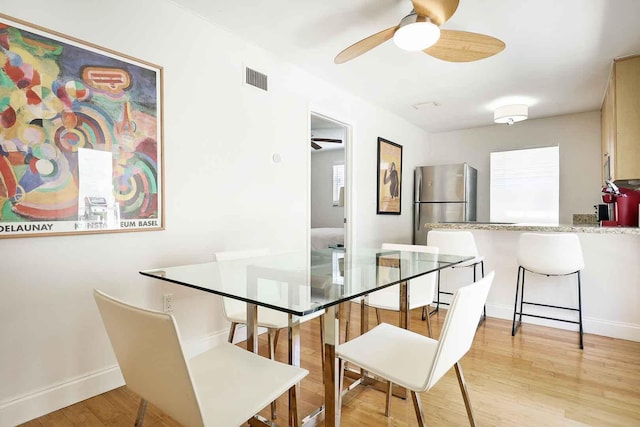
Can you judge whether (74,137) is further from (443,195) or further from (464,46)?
(443,195)

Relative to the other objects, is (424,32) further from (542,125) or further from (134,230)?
(542,125)

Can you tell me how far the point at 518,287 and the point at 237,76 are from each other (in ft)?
10.2

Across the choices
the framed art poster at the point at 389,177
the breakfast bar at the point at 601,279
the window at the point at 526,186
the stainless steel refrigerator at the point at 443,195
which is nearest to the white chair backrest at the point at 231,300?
→ the breakfast bar at the point at 601,279

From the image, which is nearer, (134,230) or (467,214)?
(134,230)

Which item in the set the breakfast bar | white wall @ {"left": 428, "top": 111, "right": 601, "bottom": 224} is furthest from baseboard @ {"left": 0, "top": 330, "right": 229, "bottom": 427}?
white wall @ {"left": 428, "top": 111, "right": 601, "bottom": 224}

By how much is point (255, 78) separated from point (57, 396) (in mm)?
2440

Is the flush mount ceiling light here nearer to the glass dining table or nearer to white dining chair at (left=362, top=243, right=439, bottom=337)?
white dining chair at (left=362, top=243, right=439, bottom=337)

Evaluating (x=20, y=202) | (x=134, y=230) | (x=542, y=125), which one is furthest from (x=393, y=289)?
(x=542, y=125)

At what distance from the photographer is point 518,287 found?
126 inches

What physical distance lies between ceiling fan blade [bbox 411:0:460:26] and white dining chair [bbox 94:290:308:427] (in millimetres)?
1892

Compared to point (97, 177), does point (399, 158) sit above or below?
above

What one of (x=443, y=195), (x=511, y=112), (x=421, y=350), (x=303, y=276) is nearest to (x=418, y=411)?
(x=421, y=350)

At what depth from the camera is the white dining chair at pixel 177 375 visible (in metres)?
0.86

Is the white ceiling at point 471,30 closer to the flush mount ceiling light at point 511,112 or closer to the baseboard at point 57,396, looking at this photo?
the flush mount ceiling light at point 511,112
